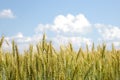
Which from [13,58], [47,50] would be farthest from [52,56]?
[13,58]

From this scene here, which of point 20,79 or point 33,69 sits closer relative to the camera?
point 20,79

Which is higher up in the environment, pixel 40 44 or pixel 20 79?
pixel 40 44

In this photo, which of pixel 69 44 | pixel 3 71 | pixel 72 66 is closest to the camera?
pixel 3 71

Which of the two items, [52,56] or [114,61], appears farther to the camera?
[114,61]

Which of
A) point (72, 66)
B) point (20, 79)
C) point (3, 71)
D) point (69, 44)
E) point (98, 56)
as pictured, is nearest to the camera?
point (20, 79)

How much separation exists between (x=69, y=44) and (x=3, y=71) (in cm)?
92

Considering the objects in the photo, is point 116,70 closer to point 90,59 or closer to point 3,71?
point 90,59

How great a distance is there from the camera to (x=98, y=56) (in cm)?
384

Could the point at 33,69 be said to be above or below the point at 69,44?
below

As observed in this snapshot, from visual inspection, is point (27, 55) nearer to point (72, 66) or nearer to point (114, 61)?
point (72, 66)

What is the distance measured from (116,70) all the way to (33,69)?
4.08ft

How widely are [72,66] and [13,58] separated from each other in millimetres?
598

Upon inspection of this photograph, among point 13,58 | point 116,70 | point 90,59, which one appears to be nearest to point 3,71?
point 13,58

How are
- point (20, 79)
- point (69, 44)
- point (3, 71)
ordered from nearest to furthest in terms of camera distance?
point (20, 79) < point (3, 71) < point (69, 44)
